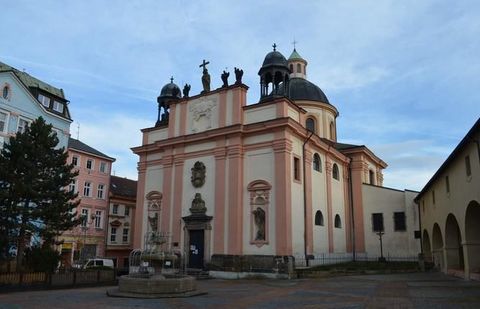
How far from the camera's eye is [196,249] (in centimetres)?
2898

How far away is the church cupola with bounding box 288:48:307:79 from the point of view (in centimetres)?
4325

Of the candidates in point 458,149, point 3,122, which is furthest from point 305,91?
point 3,122

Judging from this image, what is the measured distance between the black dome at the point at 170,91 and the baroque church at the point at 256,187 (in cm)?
10

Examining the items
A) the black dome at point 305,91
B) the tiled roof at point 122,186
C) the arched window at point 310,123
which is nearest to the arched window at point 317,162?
the arched window at point 310,123

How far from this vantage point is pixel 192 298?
1531 cm

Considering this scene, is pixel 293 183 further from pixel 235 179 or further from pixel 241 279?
pixel 241 279

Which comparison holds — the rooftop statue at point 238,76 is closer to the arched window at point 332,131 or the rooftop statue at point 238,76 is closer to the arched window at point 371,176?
the arched window at point 332,131

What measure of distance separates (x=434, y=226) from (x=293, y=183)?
32.0ft

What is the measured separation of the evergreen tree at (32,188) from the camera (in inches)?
970

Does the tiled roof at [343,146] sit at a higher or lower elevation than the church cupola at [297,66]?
lower

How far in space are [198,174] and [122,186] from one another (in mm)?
26315

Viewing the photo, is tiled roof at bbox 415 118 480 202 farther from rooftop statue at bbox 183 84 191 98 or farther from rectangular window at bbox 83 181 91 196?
rectangular window at bbox 83 181 91 196

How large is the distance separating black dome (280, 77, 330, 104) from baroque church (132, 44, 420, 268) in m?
3.72

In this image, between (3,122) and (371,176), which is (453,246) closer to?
(371,176)
